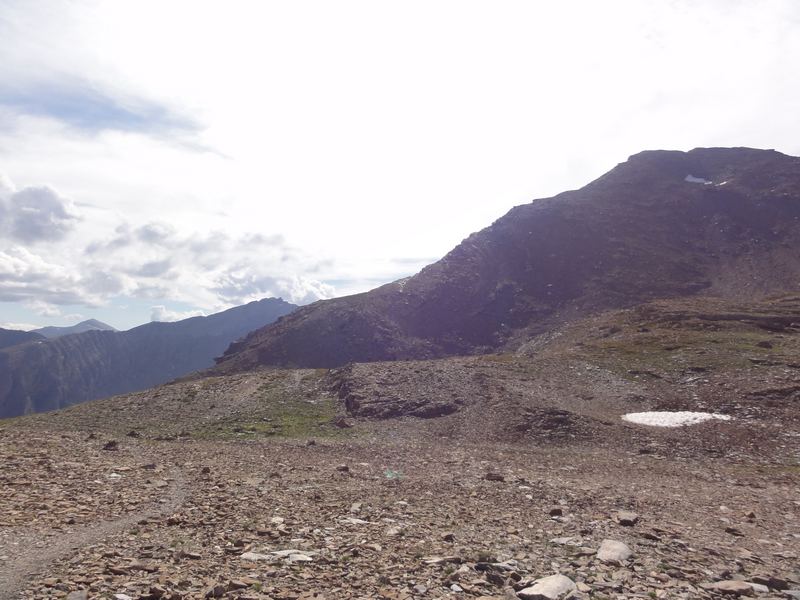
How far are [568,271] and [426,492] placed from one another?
400ft

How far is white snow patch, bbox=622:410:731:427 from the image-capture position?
33.4 meters

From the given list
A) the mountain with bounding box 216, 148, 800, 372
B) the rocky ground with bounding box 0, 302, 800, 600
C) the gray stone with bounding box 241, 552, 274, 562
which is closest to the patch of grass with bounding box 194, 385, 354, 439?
the rocky ground with bounding box 0, 302, 800, 600

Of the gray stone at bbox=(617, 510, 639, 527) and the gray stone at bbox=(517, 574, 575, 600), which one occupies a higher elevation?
the gray stone at bbox=(517, 574, 575, 600)

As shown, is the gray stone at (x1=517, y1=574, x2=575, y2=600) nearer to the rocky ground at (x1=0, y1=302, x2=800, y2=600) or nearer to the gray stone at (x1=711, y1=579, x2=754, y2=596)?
the rocky ground at (x1=0, y1=302, x2=800, y2=600)

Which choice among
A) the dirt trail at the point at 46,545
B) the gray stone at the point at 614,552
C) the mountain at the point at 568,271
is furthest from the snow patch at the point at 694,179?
the dirt trail at the point at 46,545

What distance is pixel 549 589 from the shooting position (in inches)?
367

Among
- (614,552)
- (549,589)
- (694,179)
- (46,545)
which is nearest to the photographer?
(549,589)

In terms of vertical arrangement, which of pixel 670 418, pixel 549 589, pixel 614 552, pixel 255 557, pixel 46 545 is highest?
pixel 46 545

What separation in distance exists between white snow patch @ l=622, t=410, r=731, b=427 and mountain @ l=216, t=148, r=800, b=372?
68.3 m

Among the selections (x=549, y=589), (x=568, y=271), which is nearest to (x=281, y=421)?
(x=549, y=589)

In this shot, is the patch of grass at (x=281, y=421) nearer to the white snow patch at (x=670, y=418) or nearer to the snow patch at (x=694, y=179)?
the white snow patch at (x=670, y=418)

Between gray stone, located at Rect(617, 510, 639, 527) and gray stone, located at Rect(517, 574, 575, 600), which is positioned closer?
gray stone, located at Rect(517, 574, 575, 600)

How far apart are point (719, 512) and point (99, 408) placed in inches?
1799

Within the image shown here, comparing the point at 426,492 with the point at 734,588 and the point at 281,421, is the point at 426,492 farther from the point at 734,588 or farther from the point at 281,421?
the point at 281,421
